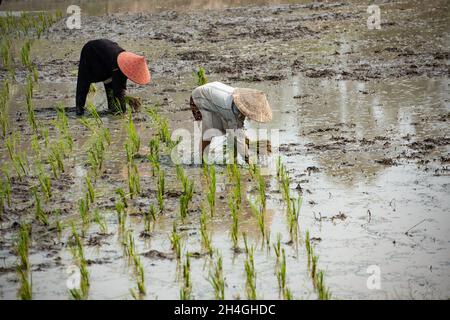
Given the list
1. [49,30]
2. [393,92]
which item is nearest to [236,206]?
[393,92]

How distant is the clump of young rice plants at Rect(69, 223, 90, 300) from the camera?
14.5 feet

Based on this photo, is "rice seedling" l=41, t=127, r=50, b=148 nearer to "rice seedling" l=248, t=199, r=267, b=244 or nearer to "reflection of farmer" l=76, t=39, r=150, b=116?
"reflection of farmer" l=76, t=39, r=150, b=116

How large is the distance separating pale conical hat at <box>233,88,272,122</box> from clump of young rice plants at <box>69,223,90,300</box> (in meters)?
1.62

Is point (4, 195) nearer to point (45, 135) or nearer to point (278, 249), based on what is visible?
point (45, 135)

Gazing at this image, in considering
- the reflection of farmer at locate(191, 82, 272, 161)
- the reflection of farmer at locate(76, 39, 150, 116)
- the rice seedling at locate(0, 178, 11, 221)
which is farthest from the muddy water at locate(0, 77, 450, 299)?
the rice seedling at locate(0, 178, 11, 221)

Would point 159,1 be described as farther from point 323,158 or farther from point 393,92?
point 323,158

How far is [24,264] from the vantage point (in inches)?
190

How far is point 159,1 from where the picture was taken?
53.6 ft

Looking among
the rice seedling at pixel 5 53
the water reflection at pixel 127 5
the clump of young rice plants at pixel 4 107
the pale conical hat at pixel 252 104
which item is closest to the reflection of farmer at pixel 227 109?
the pale conical hat at pixel 252 104

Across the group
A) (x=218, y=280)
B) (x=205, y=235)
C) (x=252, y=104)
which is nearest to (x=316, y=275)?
(x=218, y=280)

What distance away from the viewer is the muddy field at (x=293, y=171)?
4715 millimetres

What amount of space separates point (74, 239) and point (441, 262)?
2.26m

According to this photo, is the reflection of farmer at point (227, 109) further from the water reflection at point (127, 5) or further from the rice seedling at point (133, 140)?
the water reflection at point (127, 5)

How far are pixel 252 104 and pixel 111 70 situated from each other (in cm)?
229
